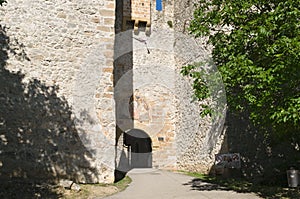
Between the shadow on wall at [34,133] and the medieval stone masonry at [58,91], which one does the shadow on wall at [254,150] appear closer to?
the medieval stone masonry at [58,91]

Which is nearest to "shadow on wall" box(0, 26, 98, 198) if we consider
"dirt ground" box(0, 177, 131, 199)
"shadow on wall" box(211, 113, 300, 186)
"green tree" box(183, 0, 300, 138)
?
"dirt ground" box(0, 177, 131, 199)

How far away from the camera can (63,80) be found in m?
7.82

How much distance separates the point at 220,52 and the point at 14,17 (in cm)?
496

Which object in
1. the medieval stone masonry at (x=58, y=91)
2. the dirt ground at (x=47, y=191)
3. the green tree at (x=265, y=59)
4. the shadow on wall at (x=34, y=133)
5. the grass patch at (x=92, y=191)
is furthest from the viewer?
the medieval stone masonry at (x=58, y=91)

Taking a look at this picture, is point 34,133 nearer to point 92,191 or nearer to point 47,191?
point 47,191

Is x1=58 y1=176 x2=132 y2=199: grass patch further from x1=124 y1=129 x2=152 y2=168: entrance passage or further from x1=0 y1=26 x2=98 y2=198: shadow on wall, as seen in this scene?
x1=124 y1=129 x2=152 y2=168: entrance passage

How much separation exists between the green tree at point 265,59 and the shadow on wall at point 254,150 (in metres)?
3.13

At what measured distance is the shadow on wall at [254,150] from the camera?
30.2 ft

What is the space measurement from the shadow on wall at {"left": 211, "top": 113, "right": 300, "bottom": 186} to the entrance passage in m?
7.41

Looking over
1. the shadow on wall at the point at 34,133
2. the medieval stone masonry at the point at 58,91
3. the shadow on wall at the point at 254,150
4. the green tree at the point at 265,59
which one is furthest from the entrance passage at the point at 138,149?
the green tree at the point at 265,59

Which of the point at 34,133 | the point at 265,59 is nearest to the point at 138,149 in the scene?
the point at 34,133

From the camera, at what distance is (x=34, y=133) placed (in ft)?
24.2

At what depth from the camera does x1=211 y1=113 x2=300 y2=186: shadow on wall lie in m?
9.20

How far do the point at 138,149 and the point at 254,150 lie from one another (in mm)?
10315
